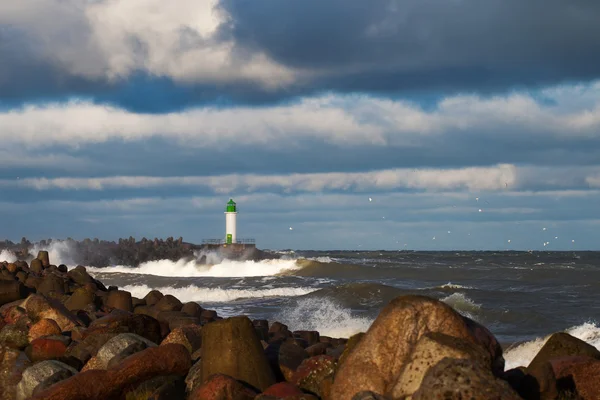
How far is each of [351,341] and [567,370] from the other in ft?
6.12

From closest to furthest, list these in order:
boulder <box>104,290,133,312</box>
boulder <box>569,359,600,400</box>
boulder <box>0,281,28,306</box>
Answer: boulder <box>569,359,600,400</box> → boulder <box>104,290,133,312</box> → boulder <box>0,281,28,306</box>

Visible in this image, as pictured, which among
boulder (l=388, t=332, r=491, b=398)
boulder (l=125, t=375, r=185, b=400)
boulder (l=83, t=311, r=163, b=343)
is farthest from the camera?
boulder (l=83, t=311, r=163, b=343)

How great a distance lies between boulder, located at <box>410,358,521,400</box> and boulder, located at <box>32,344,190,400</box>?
12.2 feet

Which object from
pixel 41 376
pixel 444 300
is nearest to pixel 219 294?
pixel 444 300

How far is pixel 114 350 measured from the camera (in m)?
9.12

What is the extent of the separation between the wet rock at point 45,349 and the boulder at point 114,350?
1137 millimetres

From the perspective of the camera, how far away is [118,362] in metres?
8.71

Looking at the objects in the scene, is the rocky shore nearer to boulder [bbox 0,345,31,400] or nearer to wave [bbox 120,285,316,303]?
boulder [bbox 0,345,31,400]

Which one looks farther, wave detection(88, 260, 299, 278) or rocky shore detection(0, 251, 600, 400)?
wave detection(88, 260, 299, 278)

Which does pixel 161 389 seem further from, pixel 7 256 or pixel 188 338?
pixel 7 256

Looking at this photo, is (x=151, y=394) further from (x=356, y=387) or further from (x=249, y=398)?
(x=356, y=387)

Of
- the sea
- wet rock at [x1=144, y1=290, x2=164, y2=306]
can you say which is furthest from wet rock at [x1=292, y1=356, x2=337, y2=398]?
wet rock at [x1=144, y1=290, x2=164, y2=306]

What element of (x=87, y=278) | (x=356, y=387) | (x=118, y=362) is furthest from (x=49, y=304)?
(x=87, y=278)

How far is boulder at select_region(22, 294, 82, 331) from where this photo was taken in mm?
11992
